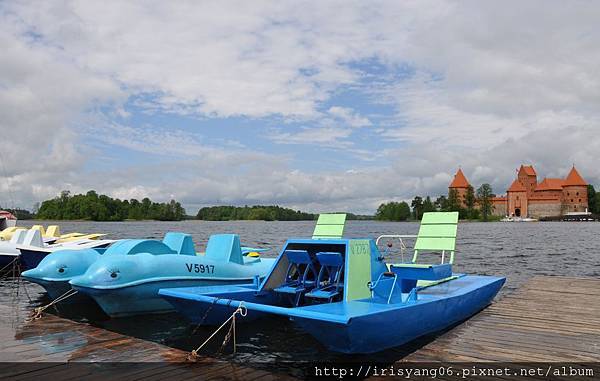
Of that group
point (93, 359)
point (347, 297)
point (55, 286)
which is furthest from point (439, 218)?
point (55, 286)

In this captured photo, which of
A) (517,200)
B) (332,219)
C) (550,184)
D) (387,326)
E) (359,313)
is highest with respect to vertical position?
(550,184)

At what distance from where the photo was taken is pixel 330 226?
48.1 feet

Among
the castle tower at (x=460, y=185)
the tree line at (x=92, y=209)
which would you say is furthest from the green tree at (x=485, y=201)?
the tree line at (x=92, y=209)

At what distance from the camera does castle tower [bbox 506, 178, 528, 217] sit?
174m

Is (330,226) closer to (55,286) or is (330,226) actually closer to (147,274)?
(147,274)

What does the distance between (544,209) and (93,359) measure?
18953 centimetres

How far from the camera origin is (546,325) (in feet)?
31.6

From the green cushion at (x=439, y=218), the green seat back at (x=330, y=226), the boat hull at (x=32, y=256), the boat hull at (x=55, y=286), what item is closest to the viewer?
the boat hull at (x=55, y=286)

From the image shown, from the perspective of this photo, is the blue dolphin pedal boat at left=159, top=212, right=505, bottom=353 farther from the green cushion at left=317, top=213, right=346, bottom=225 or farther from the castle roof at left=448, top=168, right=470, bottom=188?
the castle roof at left=448, top=168, right=470, bottom=188

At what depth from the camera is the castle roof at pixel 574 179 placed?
173000 millimetres

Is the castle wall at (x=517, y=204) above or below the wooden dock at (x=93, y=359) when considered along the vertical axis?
above

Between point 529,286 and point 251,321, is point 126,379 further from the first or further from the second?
point 529,286

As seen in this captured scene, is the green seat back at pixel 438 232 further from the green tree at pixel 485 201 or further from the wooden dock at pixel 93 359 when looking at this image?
the green tree at pixel 485 201

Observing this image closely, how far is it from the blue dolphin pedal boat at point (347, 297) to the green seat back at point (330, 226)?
12.1ft
